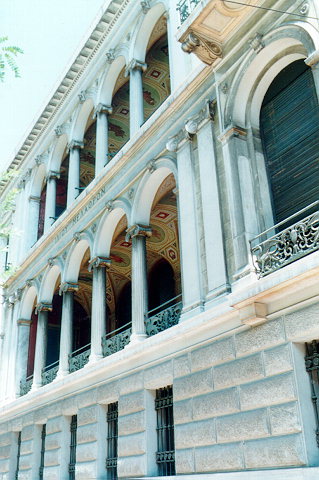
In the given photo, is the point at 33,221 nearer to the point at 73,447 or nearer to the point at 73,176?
the point at 73,176

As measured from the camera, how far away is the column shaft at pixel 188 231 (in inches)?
405

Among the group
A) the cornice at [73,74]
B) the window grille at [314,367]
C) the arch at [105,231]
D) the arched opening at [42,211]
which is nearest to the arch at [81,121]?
the cornice at [73,74]

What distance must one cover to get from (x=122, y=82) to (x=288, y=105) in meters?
9.22

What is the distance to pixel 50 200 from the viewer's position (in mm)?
19547

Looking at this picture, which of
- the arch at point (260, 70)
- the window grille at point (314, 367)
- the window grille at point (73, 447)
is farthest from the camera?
the window grille at point (73, 447)

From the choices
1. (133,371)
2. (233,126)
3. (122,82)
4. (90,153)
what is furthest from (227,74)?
(90,153)

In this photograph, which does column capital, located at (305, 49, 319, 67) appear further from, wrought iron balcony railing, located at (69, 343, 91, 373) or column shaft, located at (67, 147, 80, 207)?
column shaft, located at (67, 147, 80, 207)

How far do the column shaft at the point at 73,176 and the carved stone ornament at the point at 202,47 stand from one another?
7652mm

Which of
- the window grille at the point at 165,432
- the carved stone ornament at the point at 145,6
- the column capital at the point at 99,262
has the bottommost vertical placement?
the window grille at the point at 165,432

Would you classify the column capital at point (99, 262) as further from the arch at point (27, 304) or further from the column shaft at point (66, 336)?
the arch at point (27, 304)

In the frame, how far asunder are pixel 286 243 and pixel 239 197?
160 centimetres

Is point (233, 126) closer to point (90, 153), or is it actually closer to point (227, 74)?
point (227, 74)

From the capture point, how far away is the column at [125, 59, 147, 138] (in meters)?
14.5

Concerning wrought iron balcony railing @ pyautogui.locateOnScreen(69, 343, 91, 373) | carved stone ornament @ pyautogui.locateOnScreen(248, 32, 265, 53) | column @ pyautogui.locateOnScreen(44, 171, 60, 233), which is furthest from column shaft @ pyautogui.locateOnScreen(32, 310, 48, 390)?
carved stone ornament @ pyautogui.locateOnScreen(248, 32, 265, 53)
